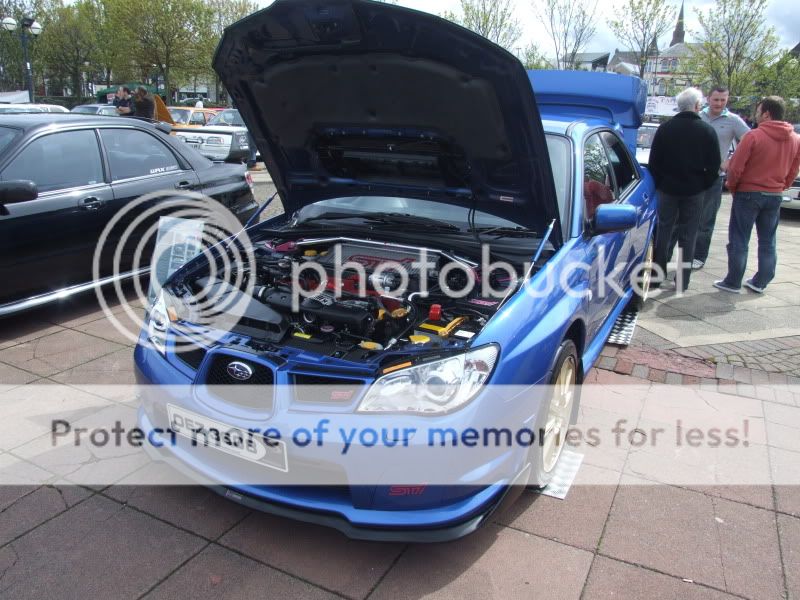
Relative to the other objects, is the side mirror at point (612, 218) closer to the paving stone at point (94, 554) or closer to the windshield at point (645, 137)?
the paving stone at point (94, 554)

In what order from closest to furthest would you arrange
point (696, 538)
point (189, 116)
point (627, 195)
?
point (696, 538)
point (627, 195)
point (189, 116)

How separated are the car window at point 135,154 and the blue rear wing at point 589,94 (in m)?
3.62

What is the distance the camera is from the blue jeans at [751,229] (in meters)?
5.76

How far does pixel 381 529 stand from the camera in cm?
217

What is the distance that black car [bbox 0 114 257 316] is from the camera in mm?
4355

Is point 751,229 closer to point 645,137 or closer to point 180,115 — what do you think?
point 645,137

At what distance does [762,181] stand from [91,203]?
19.5 feet

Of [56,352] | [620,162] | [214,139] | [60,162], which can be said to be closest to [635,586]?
[620,162]

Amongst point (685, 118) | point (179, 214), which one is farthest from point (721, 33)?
point (179, 214)

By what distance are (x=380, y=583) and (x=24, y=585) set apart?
1.33 m

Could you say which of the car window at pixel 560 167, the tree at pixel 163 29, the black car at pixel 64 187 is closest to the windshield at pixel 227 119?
the black car at pixel 64 187

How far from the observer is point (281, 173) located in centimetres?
391

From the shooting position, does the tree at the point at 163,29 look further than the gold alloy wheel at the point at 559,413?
Yes

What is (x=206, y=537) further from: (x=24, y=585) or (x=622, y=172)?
(x=622, y=172)
